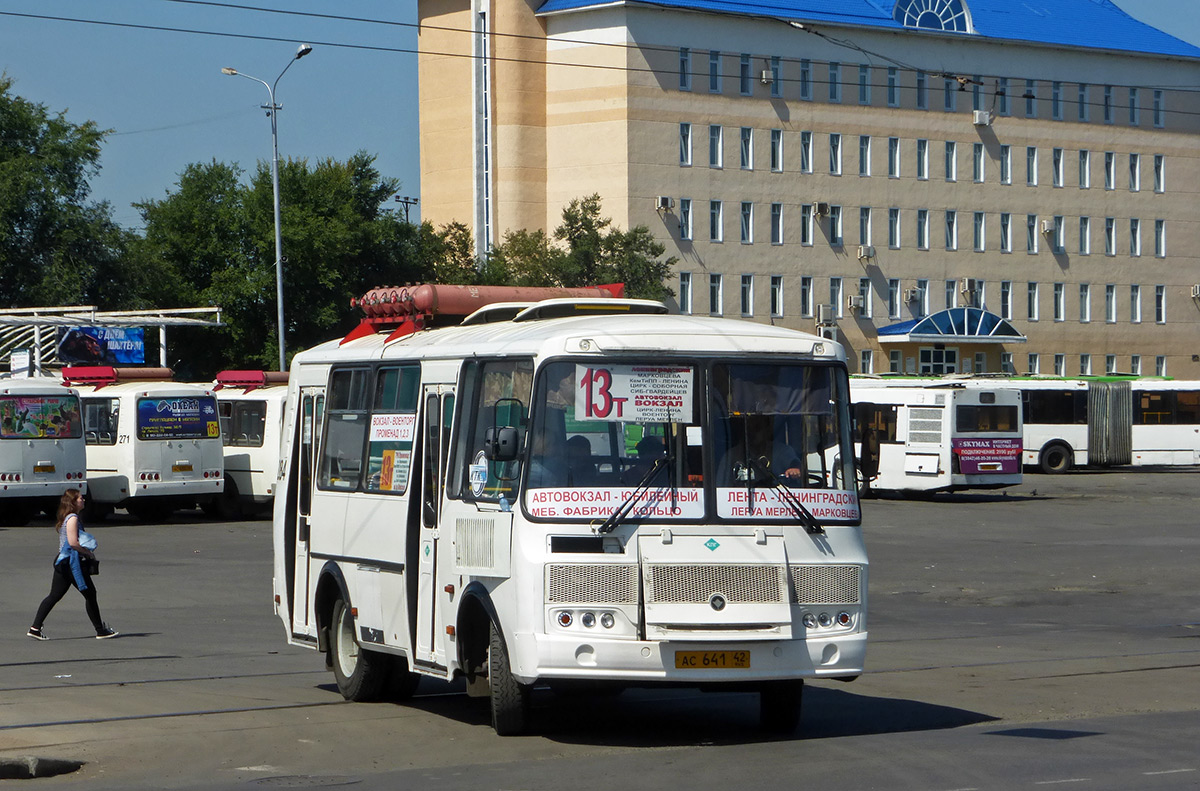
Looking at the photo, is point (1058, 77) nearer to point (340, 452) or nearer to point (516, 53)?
point (516, 53)

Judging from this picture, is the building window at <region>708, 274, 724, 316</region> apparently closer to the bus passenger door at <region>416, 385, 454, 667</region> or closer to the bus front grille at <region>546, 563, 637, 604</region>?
the bus passenger door at <region>416, 385, 454, 667</region>

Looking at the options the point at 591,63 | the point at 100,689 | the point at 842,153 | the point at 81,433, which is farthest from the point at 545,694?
the point at 842,153

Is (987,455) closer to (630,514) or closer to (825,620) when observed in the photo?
(825,620)

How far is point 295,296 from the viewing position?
65.2 m

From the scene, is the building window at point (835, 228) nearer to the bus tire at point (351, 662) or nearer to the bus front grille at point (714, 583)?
the bus tire at point (351, 662)

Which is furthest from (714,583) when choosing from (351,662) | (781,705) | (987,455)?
(987,455)

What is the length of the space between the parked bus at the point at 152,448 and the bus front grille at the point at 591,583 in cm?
2700

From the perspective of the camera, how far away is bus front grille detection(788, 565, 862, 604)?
10422mm

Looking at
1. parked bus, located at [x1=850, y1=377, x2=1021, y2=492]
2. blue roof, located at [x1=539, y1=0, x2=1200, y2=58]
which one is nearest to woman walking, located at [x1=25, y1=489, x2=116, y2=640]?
parked bus, located at [x1=850, y1=377, x2=1021, y2=492]

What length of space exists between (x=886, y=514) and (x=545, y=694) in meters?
25.6

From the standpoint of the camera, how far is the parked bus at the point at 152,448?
35.9m

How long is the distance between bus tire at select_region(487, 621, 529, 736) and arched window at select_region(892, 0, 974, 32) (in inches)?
2894

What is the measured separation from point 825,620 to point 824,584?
212mm

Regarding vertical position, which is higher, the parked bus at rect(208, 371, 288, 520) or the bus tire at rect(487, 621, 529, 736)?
the parked bus at rect(208, 371, 288, 520)
